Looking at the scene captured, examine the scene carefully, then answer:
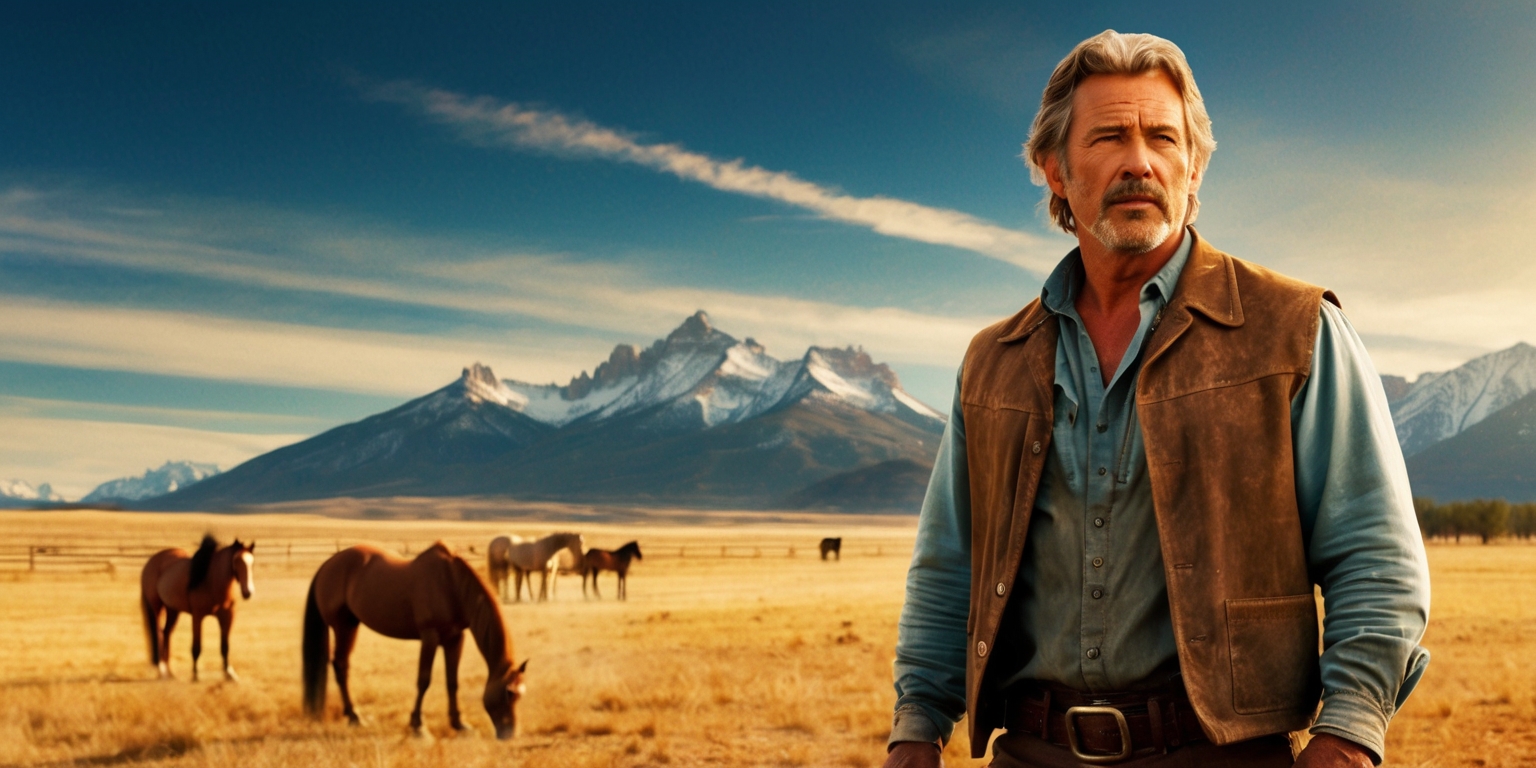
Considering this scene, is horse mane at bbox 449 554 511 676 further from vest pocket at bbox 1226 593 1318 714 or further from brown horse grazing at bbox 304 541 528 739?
vest pocket at bbox 1226 593 1318 714

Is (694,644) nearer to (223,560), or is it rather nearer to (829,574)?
(223,560)

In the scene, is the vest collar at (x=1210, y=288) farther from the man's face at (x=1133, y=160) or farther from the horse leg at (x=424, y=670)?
the horse leg at (x=424, y=670)

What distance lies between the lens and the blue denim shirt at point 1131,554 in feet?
5.70

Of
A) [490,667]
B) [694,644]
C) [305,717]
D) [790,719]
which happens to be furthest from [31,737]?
[694,644]

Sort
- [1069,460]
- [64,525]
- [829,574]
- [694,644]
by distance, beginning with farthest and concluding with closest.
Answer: [64,525] → [829,574] → [694,644] → [1069,460]

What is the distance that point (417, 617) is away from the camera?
1077cm

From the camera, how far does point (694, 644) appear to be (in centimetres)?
1880

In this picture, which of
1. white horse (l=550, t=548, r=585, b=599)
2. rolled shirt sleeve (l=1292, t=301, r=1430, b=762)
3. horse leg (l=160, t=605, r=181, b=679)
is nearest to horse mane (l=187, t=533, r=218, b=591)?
horse leg (l=160, t=605, r=181, b=679)

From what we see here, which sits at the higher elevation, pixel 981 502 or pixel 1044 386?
pixel 1044 386

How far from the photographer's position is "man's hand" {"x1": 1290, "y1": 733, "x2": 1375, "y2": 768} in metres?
1.67

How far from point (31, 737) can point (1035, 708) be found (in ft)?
39.9

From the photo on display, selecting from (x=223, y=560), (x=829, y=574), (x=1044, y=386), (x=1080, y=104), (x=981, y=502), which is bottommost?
(x=829, y=574)

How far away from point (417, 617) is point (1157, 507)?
10.1 meters

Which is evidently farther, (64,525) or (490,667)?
(64,525)
